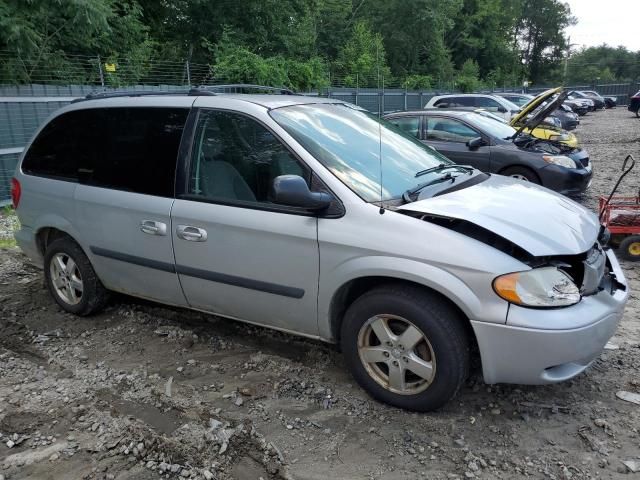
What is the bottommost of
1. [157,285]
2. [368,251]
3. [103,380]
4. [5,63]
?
[103,380]

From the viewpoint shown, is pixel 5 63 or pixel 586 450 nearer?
pixel 586 450

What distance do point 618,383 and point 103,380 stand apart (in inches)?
129

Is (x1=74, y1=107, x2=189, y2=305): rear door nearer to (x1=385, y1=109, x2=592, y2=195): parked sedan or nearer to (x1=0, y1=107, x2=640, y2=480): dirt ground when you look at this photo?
(x1=0, y1=107, x2=640, y2=480): dirt ground

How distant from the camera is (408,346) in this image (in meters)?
2.92

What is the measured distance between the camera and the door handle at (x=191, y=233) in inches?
138

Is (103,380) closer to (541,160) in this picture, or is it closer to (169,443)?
(169,443)

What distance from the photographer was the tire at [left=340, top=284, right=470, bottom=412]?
2.81 metres

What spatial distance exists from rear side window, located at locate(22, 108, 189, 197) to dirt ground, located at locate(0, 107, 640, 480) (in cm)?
120

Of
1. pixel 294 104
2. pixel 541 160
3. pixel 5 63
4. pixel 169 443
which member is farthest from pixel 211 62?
pixel 169 443

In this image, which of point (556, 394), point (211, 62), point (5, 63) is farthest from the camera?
point (211, 62)

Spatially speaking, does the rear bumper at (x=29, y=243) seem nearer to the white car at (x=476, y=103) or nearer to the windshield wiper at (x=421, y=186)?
the windshield wiper at (x=421, y=186)

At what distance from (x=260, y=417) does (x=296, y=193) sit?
4.23 feet

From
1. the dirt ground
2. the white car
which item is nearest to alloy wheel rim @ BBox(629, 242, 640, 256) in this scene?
the dirt ground

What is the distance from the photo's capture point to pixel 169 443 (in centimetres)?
283
